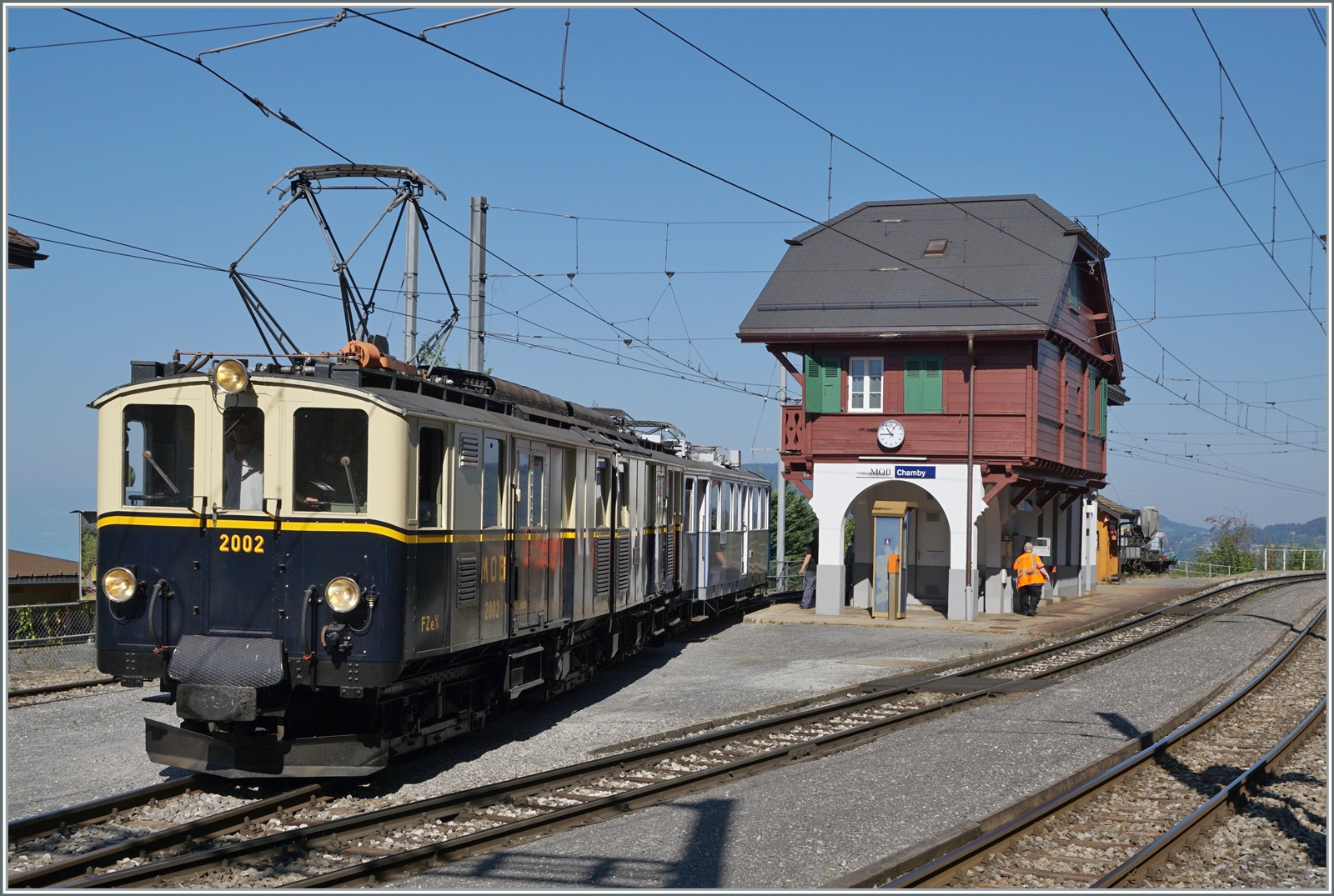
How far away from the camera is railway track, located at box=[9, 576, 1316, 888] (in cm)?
700

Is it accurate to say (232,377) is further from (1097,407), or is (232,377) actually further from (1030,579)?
(1097,407)

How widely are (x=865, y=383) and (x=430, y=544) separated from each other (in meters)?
18.2

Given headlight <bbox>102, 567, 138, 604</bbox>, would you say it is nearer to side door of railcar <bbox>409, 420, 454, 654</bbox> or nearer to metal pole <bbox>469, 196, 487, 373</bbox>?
side door of railcar <bbox>409, 420, 454, 654</bbox>

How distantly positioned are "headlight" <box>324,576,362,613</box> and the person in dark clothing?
60.0 feet

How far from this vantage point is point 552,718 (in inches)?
516

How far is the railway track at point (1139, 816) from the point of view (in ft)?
23.9

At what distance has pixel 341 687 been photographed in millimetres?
8867

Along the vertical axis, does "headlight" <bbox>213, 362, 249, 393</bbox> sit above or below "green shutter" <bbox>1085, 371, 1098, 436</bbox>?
below

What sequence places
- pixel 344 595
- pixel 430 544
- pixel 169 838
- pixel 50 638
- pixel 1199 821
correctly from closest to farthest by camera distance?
pixel 169 838
pixel 1199 821
pixel 344 595
pixel 430 544
pixel 50 638

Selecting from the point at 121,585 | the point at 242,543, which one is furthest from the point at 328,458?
the point at 121,585

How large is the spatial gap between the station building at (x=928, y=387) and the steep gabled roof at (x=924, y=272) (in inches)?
1.6

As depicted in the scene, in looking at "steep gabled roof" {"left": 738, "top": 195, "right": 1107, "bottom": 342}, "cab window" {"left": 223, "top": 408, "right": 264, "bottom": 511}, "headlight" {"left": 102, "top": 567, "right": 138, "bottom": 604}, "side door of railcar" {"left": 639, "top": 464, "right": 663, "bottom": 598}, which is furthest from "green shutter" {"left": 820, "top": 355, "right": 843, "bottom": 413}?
"headlight" {"left": 102, "top": 567, "right": 138, "bottom": 604}

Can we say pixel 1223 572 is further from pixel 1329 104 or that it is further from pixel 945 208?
pixel 1329 104

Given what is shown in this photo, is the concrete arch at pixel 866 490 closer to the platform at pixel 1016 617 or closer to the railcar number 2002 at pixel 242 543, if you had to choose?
the platform at pixel 1016 617
